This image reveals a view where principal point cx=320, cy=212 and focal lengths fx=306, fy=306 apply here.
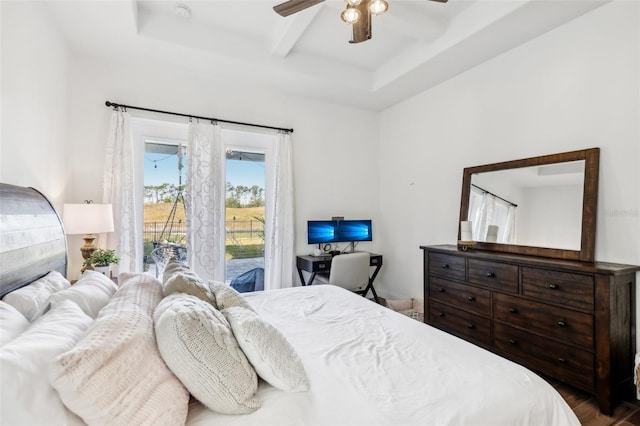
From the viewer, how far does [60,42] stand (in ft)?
8.15

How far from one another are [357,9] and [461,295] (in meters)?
2.42

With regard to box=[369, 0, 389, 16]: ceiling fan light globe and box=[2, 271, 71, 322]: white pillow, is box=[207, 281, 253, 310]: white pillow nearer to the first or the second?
box=[2, 271, 71, 322]: white pillow

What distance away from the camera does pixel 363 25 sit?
6.24 ft

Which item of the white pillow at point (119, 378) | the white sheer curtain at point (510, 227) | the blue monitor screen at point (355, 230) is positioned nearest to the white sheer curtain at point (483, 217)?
the white sheer curtain at point (510, 227)

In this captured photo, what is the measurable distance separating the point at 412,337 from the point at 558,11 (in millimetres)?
2599

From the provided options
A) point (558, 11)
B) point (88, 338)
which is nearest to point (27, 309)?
point (88, 338)

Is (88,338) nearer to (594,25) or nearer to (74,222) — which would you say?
(74,222)

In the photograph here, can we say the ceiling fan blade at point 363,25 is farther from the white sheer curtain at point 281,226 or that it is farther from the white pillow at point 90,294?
the white pillow at point 90,294

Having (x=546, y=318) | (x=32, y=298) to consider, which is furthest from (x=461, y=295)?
(x=32, y=298)

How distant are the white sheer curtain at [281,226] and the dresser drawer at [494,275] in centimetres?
195

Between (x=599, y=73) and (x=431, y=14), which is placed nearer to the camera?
(x=599, y=73)

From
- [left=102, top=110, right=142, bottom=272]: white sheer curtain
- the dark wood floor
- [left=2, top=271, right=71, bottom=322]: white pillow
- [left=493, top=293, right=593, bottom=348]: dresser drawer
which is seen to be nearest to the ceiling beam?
[left=102, top=110, right=142, bottom=272]: white sheer curtain

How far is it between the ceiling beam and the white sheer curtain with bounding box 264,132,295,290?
975 millimetres

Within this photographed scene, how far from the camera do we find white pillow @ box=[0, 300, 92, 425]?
0.66 metres
